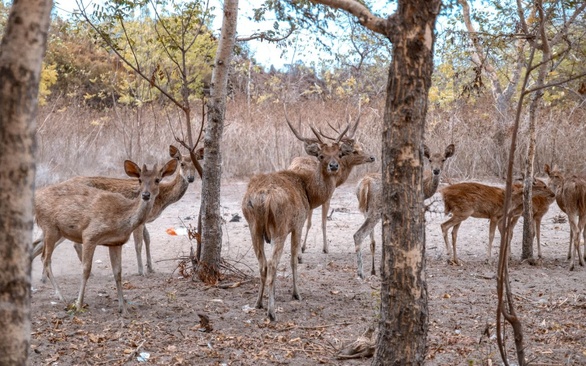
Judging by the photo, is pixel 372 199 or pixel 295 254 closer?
pixel 295 254

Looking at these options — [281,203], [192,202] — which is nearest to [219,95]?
[281,203]

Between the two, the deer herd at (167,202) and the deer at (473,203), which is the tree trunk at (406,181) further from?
the deer at (473,203)

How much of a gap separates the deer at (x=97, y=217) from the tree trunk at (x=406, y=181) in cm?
360

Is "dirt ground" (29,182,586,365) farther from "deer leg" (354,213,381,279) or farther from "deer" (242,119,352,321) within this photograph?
"deer" (242,119,352,321)

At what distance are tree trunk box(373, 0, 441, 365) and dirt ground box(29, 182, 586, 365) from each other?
165 cm

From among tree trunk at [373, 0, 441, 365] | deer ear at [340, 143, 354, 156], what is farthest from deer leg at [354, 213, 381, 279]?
tree trunk at [373, 0, 441, 365]

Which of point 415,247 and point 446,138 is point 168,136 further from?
point 415,247

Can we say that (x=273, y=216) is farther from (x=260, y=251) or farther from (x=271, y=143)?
(x=271, y=143)

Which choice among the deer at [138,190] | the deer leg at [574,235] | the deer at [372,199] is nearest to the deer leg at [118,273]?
the deer at [138,190]

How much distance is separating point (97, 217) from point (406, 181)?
13.5 feet

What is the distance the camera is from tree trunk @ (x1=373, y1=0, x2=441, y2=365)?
4270mm

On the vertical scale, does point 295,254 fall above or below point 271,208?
below

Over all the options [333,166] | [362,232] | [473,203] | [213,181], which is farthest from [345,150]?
[473,203]

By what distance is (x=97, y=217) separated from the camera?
291 inches
